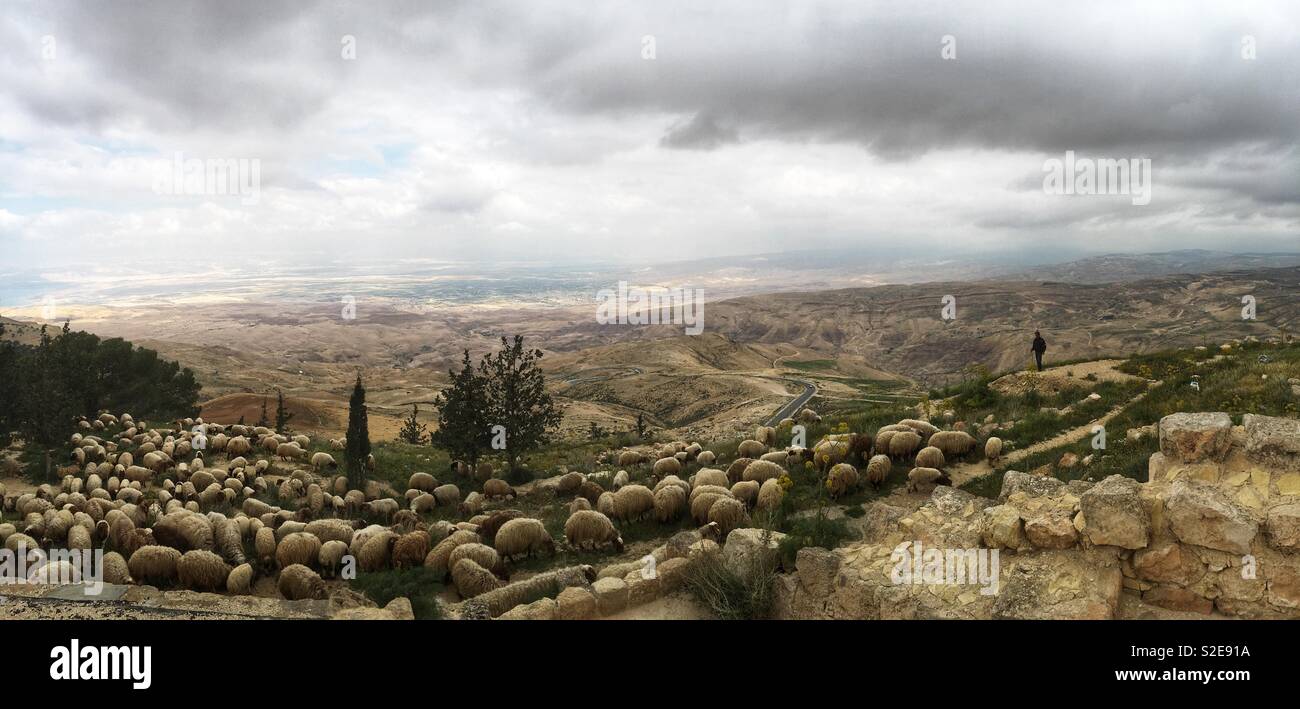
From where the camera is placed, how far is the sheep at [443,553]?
13258mm

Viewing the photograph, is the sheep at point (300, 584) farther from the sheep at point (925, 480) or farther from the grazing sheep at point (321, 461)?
the grazing sheep at point (321, 461)

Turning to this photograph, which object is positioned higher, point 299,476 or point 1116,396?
point 1116,396

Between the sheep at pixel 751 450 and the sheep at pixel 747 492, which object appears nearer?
the sheep at pixel 747 492

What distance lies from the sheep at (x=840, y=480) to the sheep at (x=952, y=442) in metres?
3.31

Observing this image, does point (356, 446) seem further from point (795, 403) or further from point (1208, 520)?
point (795, 403)

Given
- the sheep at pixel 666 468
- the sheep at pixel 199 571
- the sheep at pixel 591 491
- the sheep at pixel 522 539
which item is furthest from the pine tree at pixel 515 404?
the sheep at pixel 199 571

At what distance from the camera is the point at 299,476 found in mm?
23312

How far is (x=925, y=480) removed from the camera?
16.0 meters

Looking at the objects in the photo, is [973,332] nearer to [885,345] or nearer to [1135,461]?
[885,345]

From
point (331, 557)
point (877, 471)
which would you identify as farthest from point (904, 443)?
point (331, 557)
